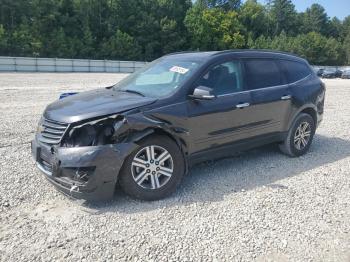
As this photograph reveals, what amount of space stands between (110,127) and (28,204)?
52.8 inches

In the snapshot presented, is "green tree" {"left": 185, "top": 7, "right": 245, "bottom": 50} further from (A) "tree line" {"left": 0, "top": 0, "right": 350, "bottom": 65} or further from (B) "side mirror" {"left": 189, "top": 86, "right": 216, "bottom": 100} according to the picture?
(B) "side mirror" {"left": 189, "top": 86, "right": 216, "bottom": 100}

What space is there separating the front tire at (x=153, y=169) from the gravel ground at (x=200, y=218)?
0.15 metres

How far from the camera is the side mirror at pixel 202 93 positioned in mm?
4469

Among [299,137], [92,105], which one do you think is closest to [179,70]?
[92,105]

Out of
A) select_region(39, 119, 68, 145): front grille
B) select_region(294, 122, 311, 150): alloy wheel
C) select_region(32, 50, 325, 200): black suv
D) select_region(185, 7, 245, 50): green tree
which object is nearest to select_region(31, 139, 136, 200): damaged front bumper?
select_region(32, 50, 325, 200): black suv

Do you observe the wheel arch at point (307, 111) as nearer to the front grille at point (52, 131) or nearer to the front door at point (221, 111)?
the front door at point (221, 111)

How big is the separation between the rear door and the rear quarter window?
0.51 feet

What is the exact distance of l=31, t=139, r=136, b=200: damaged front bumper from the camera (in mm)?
3814

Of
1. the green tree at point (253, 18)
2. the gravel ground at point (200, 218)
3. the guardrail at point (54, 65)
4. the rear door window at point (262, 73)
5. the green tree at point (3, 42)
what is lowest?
the guardrail at point (54, 65)

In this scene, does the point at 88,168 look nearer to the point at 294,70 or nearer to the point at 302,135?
the point at 302,135

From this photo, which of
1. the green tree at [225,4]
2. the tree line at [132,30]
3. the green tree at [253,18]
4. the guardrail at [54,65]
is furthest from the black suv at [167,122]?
the green tree at [225,4]

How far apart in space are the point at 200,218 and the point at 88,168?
1344 mm

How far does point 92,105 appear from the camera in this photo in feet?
14.1

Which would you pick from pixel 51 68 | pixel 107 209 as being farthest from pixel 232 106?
pixel 51 68
